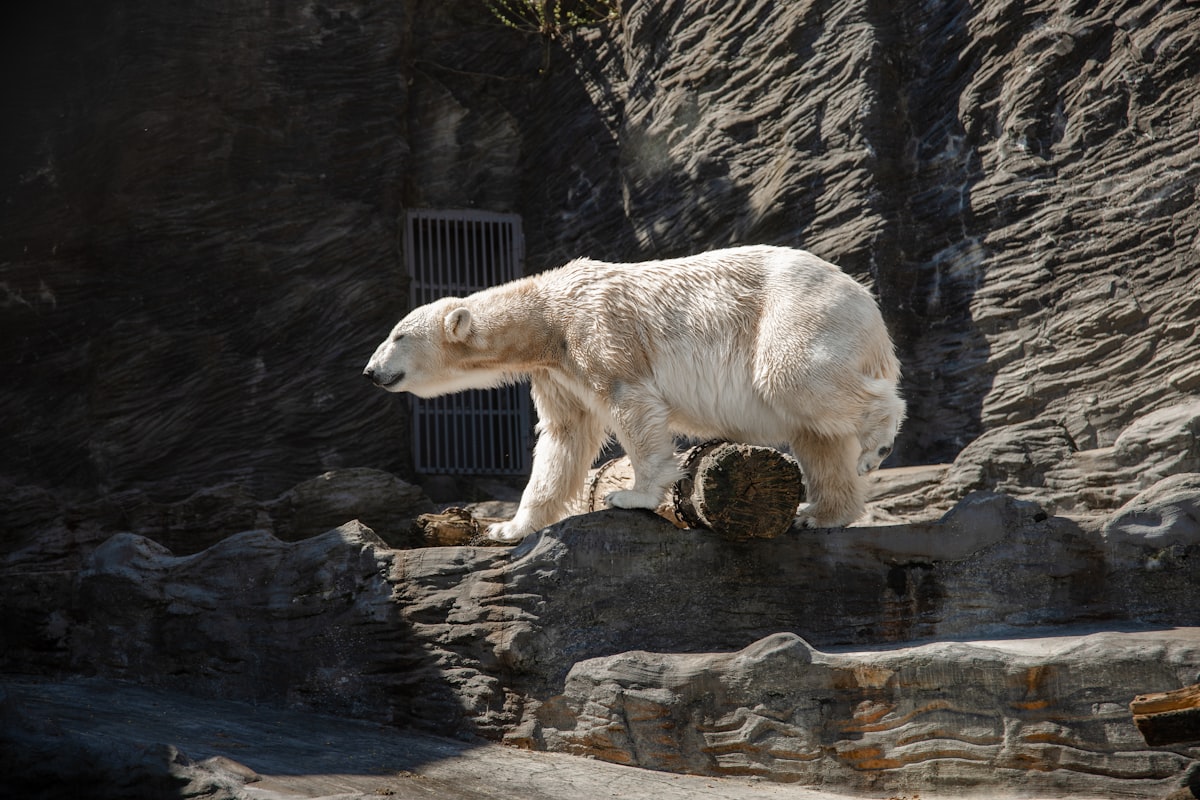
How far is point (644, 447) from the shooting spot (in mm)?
6055

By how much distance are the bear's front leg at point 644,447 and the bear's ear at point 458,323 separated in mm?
1014

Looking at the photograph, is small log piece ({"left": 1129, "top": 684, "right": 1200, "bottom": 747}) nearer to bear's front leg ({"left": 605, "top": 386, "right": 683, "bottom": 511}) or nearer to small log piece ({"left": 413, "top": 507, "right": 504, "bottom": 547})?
bear's front leg ({"left": 605, "top": 386, "right": 683, "bottom": 511})

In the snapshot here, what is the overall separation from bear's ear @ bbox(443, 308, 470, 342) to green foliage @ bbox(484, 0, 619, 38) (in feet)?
20.5

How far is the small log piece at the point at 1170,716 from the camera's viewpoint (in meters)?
4.06

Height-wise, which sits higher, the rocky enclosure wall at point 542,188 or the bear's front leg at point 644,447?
the rocky enclosure wall at point 542,188

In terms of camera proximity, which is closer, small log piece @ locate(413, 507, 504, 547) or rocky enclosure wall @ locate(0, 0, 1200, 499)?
small log piece @ locate(413, 507, 504, 547)

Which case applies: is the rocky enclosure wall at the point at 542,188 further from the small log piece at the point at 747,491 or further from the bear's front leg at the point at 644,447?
the bear's front leg at the point at 644,447

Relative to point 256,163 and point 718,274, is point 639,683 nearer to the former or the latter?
point 718,274

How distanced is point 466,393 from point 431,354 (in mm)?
5035

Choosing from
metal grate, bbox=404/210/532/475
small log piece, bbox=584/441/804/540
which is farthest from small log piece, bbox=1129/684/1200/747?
metal grate, bbox=404/210/532/475

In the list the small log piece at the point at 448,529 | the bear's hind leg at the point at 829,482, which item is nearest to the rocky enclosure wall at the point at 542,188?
the bear's hind leg at the point at 829,482

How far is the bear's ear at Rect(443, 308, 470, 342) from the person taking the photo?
255 inches

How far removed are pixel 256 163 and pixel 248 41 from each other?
120 cm

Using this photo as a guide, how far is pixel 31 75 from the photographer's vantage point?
10383mm
